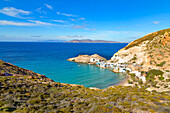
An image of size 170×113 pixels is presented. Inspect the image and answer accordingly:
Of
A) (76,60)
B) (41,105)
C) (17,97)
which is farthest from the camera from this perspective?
(76,60)

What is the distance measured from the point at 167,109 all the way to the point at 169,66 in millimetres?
38328

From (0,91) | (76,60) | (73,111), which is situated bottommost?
(76,60)

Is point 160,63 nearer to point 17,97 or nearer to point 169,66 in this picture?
point 169,66

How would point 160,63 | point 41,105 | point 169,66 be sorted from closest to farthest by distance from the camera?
point 41,105
point 169,66
point 160,63

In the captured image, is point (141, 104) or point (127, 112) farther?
point (141, 104)

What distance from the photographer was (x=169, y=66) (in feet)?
130

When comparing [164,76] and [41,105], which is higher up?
[41,105]

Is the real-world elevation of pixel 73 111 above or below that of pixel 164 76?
above

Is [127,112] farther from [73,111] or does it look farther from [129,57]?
[129,57]

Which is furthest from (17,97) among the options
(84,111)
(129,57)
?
(129,57)

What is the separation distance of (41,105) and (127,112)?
8.52 m

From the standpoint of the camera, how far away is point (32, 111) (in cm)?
927

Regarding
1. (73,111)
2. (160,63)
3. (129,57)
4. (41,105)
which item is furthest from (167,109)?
(129,57)

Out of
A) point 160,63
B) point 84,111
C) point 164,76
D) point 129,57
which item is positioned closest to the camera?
point 84,111
